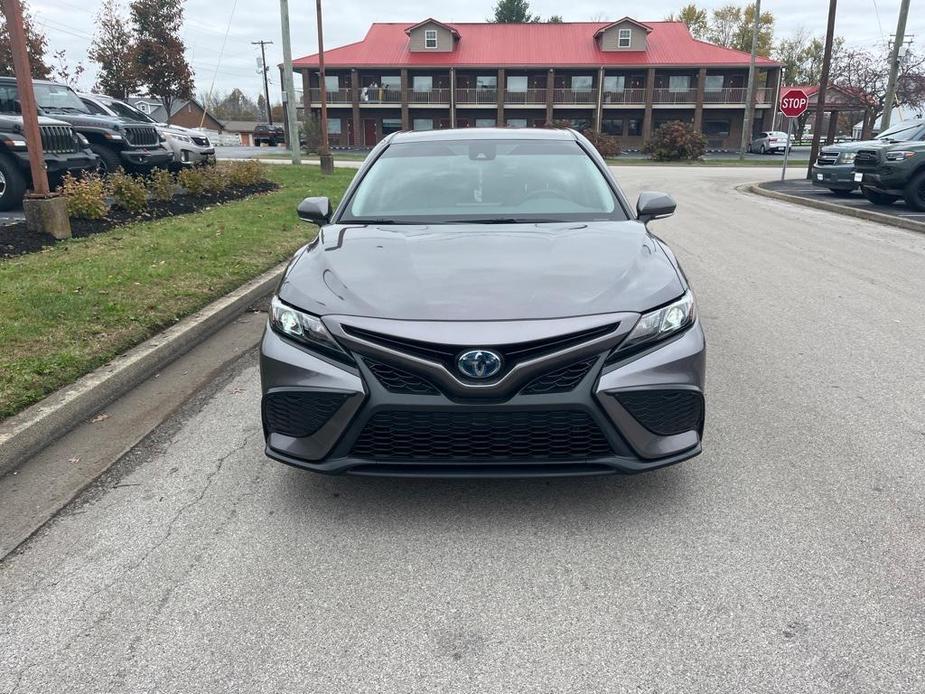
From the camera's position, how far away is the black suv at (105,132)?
13906mm

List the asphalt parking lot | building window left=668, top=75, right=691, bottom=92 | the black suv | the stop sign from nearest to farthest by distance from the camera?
the black suv
the asphalt parking lot
the stop sign
building window left=668, top=75, right=691, bottom=92

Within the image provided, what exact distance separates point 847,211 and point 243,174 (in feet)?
40.4

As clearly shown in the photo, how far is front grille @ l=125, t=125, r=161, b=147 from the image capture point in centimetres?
1435

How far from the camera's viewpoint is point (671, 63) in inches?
2074

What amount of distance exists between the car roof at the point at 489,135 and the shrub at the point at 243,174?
10434mm

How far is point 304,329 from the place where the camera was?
3141 millimetres

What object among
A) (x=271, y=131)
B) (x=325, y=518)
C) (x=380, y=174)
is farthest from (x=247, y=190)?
(x=271, y=131)

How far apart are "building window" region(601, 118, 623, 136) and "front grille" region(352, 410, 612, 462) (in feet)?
183

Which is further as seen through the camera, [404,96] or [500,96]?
[404,96]

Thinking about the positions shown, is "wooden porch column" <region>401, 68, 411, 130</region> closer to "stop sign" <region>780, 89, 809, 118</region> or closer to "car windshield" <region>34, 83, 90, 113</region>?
"stop sign" <region>780, 89, 809, 118</region>

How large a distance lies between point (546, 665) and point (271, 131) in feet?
206

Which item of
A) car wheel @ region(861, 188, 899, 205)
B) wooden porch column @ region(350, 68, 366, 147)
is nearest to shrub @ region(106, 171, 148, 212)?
car wheel @ region(861, 188, 899, 205)

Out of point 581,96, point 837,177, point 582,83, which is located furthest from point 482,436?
point 582,83

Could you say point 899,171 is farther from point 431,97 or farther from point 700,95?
point 431,97
